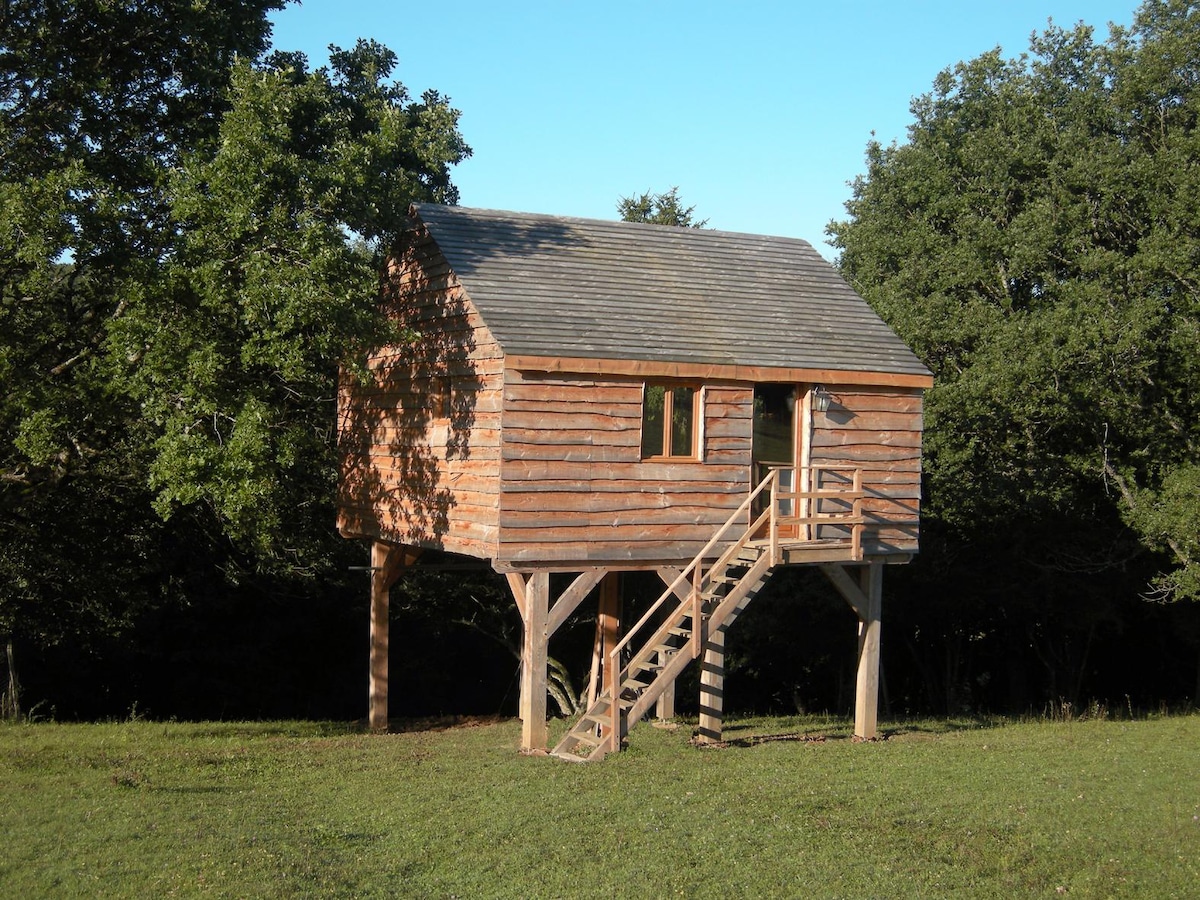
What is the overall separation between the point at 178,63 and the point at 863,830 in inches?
628

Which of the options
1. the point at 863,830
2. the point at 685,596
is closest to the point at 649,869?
the point at 863,830

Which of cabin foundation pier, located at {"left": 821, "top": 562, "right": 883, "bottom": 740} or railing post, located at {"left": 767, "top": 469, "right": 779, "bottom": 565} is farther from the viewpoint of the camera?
cabin foundation pier, located at {"left": 821, "top": 562, "right": 883, "bottom": 740}

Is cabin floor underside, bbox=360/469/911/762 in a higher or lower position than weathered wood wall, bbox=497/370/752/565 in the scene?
lower

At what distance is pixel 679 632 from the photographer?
57.0ft

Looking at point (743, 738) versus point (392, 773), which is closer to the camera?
point (392, 773)

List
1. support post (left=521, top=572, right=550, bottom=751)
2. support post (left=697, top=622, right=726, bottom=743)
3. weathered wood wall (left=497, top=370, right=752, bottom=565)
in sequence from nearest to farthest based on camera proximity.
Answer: weathered wood wall (left=497, top=370, right=752, bottom=565) → support post (left=521, top=572, right=550, bottom=751) → support post (left=697, top=622, right=726, bottom=743)

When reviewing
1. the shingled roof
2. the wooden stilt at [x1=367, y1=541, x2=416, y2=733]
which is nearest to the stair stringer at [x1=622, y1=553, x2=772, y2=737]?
the shingled roof

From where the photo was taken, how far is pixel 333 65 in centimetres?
2186

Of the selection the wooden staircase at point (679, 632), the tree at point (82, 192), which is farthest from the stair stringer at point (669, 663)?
the tree at point (82, 192)

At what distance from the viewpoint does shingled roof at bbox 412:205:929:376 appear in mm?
16938

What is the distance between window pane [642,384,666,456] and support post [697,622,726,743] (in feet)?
9.45

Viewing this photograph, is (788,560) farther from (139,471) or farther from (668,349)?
(139,471)

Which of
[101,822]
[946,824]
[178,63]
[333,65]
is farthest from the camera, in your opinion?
[333,65]

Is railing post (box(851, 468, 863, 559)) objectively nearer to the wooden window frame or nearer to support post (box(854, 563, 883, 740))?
support post (box(854, 563, 883, 740))
